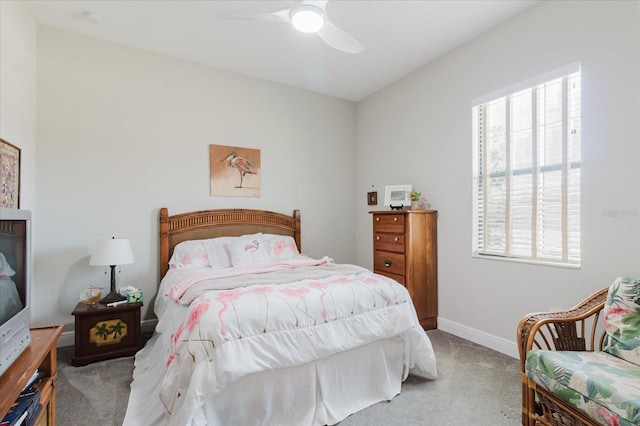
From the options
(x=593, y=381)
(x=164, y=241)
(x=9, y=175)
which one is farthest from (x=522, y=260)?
(x=9, y=175)

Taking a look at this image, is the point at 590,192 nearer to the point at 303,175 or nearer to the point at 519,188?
the point at 519,188

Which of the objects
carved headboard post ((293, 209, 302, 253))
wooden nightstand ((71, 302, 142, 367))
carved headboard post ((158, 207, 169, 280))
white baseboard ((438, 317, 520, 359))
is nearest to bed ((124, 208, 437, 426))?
wooden nightstand ((71, 302, 142, 367))

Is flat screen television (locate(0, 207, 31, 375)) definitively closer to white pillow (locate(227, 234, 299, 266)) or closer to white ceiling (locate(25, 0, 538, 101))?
white pillow (locate(227, 234, 299, 266))

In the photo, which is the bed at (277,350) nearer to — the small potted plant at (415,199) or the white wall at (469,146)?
the white wall at (469,146)

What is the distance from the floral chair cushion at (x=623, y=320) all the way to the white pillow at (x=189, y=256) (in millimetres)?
3111

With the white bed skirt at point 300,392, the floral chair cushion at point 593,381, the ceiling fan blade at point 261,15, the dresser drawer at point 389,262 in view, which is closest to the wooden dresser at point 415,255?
the dresser drawer at point 389,262

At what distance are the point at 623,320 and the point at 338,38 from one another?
97.8 inches

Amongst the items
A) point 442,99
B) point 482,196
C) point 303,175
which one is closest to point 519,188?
point 482,196

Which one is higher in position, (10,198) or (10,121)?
(10,121)

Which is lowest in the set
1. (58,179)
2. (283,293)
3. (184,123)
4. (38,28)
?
(283,293)

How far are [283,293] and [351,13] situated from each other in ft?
7.77

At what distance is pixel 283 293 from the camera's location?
6.45 feet

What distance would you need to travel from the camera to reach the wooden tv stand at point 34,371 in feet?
3.40

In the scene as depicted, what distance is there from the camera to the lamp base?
Result: 2.75 m
